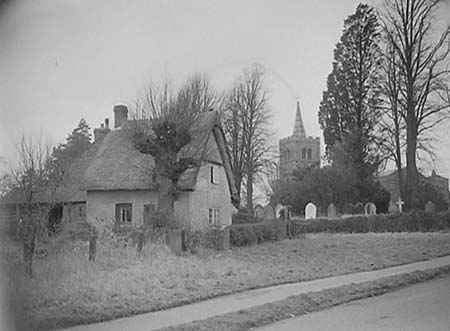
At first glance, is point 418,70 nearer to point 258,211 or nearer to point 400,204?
point 400,204

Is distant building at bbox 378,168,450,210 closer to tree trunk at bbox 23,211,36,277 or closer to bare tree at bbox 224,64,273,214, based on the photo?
bare tree at bbox 224,64,273,214

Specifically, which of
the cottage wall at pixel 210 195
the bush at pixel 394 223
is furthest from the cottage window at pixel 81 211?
the bush at pixel 394 223

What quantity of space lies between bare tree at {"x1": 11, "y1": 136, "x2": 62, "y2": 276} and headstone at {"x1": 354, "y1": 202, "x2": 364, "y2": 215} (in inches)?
177

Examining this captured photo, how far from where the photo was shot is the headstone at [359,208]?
8976 millimetres

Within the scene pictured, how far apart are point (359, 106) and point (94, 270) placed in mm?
3914

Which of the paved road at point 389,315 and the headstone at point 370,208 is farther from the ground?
the headstone at point 370,208

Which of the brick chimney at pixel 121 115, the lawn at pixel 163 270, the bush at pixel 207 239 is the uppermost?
the brick chimney at pixel 121 115

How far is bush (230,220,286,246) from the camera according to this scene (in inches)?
452

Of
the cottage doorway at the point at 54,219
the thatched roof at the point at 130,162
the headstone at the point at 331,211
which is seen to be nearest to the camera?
the cottage doorway at the point at 54,219

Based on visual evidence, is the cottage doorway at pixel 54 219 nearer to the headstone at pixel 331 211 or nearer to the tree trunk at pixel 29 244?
the tree trunk at pixel 29 244

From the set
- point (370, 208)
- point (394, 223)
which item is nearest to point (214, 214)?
point (370, 208)

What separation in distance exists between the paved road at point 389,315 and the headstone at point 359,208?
2408 millimetres

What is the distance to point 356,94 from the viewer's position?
7.64m

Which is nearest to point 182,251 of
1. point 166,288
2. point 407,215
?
point 166,288
